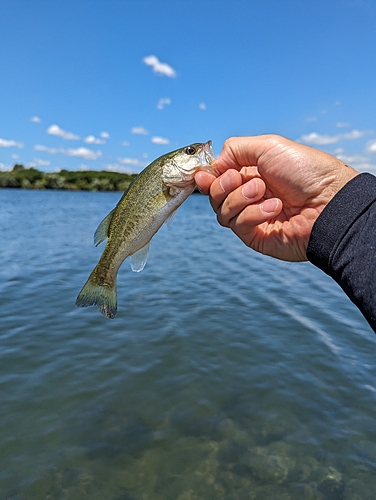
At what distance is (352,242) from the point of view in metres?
2.87

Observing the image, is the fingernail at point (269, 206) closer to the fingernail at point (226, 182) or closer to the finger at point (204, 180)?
the fingernail at point (226, 182)

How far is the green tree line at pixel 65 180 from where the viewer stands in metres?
110

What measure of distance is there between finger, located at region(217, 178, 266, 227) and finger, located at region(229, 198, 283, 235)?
6 centimetres

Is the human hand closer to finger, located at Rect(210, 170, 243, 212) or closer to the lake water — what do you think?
finger, located at Rect(210, 170, 243, 212)

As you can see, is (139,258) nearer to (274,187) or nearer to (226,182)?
(226,182)

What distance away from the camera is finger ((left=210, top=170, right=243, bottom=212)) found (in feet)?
13.1

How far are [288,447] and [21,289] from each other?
10.5 m

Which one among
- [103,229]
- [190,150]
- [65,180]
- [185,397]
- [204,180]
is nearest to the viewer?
[190,150]

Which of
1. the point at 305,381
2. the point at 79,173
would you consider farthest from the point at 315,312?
the point at 79,173

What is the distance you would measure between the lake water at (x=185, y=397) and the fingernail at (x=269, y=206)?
3.90 meters

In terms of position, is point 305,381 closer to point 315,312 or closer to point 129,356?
point 129,356

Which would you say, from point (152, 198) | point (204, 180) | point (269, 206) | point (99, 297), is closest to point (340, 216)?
point (269, 206)

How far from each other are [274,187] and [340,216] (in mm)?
1220

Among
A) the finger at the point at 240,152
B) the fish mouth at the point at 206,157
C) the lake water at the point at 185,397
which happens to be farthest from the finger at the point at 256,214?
the lake water at the point at 185,397
